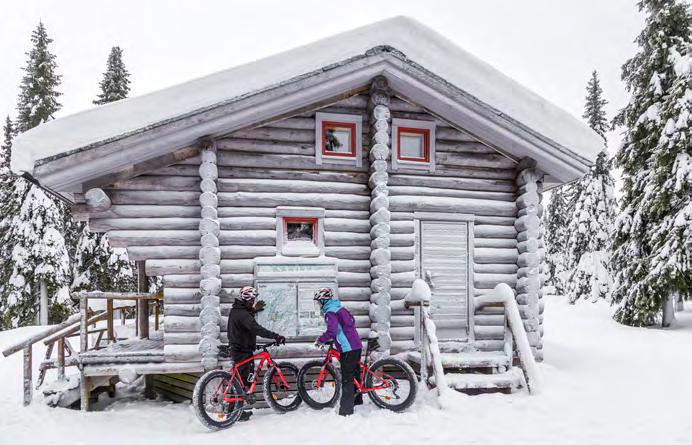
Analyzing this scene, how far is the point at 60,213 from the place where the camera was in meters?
23.8

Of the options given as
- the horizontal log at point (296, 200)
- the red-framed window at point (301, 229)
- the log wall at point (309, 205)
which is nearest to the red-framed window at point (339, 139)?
the log wall at point (309, 205)

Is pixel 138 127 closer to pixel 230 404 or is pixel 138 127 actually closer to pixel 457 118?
pixel 230 404

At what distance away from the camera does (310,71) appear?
334 inches

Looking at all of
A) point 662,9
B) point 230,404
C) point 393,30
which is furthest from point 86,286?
point 662,9

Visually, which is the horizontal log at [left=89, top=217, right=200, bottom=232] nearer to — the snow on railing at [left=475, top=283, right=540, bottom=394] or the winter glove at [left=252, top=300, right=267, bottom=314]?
the winter glove at [left=252, top=300, right=267, bottom=314]

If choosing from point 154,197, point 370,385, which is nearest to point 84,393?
point 154,197

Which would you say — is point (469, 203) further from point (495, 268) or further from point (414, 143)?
point (414, 143)

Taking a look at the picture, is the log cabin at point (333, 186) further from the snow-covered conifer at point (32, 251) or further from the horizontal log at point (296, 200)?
the snow-covered conifer at point (32, 251)

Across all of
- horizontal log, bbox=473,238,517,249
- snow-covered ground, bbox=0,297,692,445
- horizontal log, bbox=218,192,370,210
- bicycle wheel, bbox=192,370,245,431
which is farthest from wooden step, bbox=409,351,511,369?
bicycle wheel, bbox=192,370,245,431

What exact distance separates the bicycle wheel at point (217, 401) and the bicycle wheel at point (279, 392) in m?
0.48

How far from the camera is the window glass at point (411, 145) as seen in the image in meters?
9.74

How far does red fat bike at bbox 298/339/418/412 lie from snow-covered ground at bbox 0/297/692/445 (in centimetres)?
21

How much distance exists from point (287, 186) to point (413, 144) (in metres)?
2.77

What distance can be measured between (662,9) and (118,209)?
2039 centimetres
